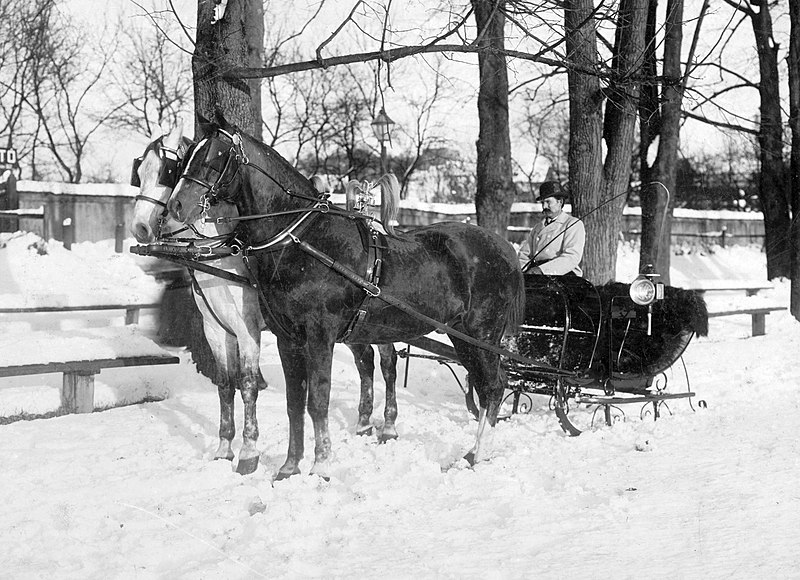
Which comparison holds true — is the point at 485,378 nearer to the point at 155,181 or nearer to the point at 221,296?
the point at 221,296

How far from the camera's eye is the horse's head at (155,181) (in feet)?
17.1

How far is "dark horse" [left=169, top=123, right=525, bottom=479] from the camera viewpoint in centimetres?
514

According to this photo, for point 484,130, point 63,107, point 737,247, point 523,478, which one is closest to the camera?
point 523,478

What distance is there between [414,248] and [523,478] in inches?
66.0

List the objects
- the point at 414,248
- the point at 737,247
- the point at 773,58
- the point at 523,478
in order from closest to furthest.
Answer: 1. the point at 523,478
2. the point at 414,248
3. the point at 773,58
4. the point at 737,247

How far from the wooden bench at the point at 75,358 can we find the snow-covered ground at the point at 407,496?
0.23 metres

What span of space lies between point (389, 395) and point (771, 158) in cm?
1516

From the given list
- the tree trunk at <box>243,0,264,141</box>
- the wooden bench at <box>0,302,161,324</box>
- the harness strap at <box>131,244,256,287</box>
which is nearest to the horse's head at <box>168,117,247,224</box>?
the harness strap at <box>131,244,256,287</box>

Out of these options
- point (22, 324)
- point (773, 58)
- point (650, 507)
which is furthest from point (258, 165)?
point (773, 58)

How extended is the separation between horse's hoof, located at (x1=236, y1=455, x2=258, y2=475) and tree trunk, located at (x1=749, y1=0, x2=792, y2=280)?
48.0 feet

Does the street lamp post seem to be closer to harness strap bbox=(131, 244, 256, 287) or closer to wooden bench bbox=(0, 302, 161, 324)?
wooden bench bbox=(0, 302, 161, 324)

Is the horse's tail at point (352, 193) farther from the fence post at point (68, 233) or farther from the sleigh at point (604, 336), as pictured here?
the fence post at point (68, 233)

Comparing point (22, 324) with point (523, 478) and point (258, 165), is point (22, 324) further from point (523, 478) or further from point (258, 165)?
point (523, 478)

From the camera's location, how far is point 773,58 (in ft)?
58.9
